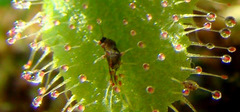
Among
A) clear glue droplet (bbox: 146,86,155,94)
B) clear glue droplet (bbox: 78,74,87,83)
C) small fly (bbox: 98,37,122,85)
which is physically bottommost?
clear glue droplet (bbox: 146,86,155,94)

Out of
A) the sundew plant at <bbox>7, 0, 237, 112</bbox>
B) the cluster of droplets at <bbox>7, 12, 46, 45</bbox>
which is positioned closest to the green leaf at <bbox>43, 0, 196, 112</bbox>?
the sundew plant at <bbox>7, 0, 237, 112</bbox>

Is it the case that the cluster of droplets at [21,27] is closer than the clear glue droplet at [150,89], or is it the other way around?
the clear glue droplet at [150,89]

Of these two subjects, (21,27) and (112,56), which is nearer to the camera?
(112,56)

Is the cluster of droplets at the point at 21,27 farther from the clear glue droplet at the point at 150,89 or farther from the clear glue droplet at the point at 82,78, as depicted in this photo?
the clear glue droplet at the point at 150,89

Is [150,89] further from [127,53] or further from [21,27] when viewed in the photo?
[21,27]

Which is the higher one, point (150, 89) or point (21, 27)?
point (21, 27)

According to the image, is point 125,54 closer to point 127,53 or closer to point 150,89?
point 127,53

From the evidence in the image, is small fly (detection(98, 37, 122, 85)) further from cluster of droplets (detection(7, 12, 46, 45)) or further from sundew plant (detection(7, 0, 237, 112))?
cluster of droplets (detection(7, 12, 46, 45))

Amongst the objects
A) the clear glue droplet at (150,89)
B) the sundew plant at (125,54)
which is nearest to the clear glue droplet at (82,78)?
the sundew plant at (125,54)

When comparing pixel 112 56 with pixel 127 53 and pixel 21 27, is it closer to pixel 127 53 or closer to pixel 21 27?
pixel 127 53

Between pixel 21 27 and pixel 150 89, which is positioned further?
pixel 21 27

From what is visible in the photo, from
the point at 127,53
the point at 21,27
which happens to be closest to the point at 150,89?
the point at 127,53

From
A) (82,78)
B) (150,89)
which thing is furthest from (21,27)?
(150,89)
